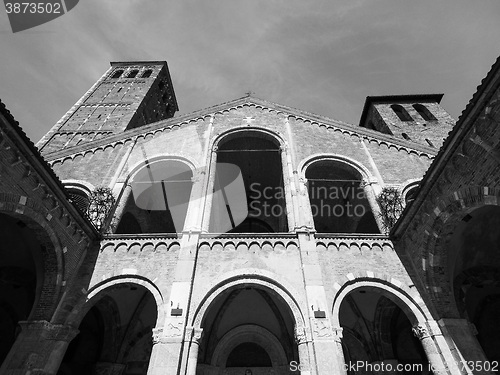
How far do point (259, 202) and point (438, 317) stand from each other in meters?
11.7

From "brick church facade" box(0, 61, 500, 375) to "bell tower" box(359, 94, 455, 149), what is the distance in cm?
1072

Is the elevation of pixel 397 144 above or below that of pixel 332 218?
above

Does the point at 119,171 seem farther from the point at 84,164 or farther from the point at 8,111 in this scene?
the point at 8,111

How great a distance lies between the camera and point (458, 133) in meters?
7.45

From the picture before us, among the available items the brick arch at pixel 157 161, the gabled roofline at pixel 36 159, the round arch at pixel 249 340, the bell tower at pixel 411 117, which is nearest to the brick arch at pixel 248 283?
the round arch at pixel 249 340

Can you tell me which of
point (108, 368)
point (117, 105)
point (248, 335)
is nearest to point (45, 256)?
point (108, 368)

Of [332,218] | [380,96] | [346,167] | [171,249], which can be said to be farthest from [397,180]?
[380,96]

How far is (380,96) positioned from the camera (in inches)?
1124

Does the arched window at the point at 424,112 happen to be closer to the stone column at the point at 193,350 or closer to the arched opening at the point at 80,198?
the stone column at the point at 193,350

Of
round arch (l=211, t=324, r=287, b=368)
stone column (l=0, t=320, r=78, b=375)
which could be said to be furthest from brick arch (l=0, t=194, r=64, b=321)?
round arch (l=211, t=324, r=287, b=368)

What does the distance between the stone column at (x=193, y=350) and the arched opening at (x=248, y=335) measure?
13.2ft

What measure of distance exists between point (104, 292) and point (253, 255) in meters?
4.70

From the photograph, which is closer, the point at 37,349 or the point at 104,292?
the point at 37,349

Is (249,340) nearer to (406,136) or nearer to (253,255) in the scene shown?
(253,255)
